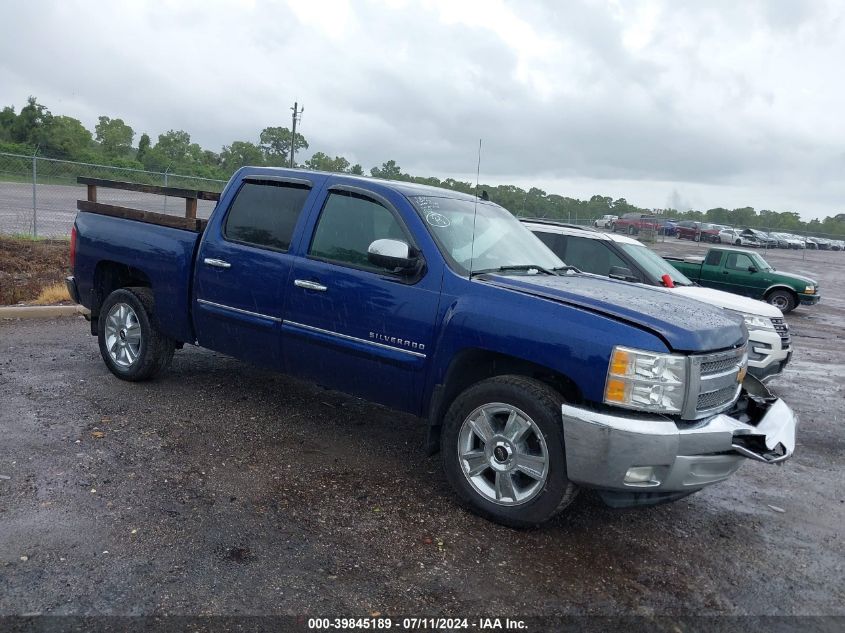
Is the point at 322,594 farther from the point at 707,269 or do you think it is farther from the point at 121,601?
the point at 707,269

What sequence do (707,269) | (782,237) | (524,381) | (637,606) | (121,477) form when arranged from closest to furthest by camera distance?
(637,606) < (524,381) < (121,477) < (707,269) < (782,237)

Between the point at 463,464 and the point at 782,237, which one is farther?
the point at 782,237

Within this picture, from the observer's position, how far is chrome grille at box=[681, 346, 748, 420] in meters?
3.96

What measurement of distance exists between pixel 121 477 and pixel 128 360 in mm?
2195

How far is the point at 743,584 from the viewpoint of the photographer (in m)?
3.88

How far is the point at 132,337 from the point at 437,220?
10.1 feet

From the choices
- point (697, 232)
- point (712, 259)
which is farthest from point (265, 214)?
point (697, 232)

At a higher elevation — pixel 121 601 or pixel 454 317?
pixel 454 317

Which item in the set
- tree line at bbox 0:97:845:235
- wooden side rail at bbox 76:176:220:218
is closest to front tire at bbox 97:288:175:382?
wooden side rail at bbox 76:176:220:218

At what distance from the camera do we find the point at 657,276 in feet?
31.3

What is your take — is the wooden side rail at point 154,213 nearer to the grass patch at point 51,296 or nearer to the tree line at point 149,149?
the grass patch at point 51,296

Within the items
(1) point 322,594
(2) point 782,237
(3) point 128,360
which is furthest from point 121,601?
(2) point 782,237

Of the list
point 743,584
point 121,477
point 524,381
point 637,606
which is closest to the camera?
point 637,606

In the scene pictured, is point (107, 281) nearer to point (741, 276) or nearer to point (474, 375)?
point (474, 375)
